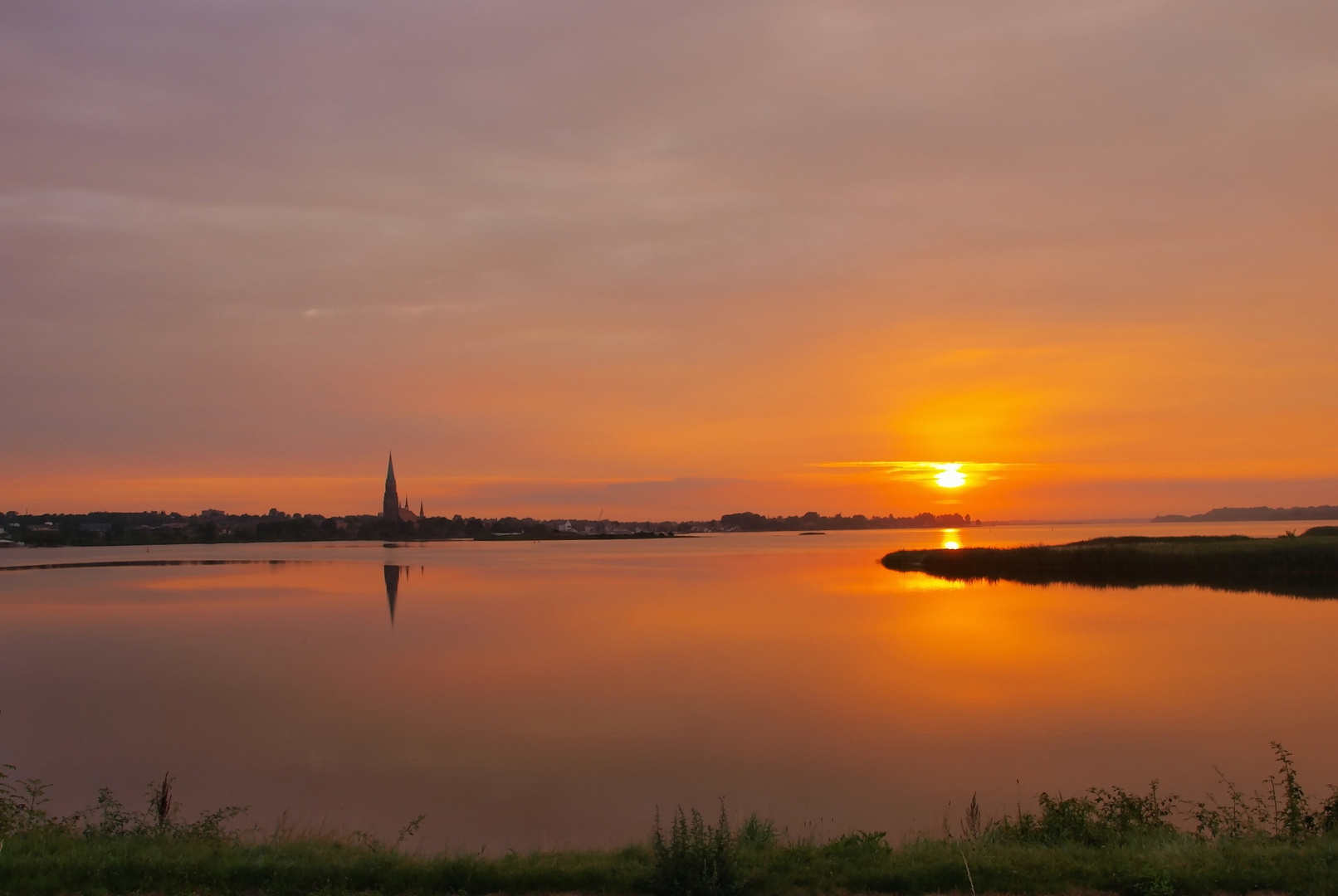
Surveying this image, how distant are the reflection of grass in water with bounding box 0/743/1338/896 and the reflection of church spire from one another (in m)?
21.4

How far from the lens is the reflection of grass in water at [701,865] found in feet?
21.4

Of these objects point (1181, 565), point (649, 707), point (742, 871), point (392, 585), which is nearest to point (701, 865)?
point (742, 871)

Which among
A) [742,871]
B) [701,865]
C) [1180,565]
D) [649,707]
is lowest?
[649,707]

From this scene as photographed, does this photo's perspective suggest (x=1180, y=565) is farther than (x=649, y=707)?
Yes

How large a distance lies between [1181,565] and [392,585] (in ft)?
124

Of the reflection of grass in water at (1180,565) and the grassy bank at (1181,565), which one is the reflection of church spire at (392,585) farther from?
the grassy bank at (1181,565)

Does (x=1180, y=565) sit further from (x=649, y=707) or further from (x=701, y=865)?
(x=701, y=865)

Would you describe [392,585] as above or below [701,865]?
below

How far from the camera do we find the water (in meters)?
11.1

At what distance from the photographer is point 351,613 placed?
31.8 meters

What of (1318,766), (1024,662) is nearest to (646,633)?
(1024,662)

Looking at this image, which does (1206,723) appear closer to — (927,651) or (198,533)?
(927,651)

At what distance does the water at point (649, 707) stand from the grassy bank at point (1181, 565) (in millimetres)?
7346

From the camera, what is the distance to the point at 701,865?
6.50m
